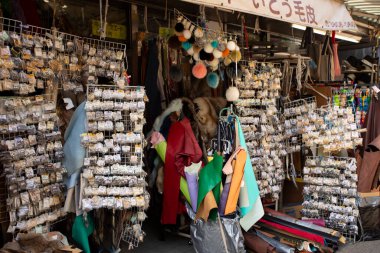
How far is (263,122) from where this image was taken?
4797 millimetres

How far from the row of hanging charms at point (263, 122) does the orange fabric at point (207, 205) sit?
1.09m

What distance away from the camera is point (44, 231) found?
3.33m

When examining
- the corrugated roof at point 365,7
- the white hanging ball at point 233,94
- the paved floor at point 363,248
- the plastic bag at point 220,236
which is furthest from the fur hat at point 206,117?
the corrugated roof at point 365,7

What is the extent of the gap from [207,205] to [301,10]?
2.48 meters

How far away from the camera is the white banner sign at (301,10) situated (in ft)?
12.2

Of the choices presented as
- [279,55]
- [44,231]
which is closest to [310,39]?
[279,55]

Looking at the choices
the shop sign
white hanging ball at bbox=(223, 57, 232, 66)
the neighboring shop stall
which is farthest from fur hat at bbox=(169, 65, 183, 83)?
the shop sign

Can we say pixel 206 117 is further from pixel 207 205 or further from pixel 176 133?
pixel 207 205

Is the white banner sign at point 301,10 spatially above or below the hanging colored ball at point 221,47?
above

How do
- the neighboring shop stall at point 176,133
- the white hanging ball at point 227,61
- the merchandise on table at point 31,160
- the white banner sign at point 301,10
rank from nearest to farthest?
the merchandise on table at point 31,160, the neighboring shop stall at point 176,133, the white banner sign at point 301,10, the white hanging ball at point 227,61

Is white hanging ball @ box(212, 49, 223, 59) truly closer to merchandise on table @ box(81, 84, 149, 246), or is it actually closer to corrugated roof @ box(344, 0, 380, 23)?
merchandise on table @ box(81, 84, 149, 246)

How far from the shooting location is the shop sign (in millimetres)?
4805

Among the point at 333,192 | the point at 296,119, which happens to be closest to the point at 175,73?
the point at 296,119

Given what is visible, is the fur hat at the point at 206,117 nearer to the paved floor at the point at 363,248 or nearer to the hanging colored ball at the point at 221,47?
the hanging colored ball at the point at 221,47
